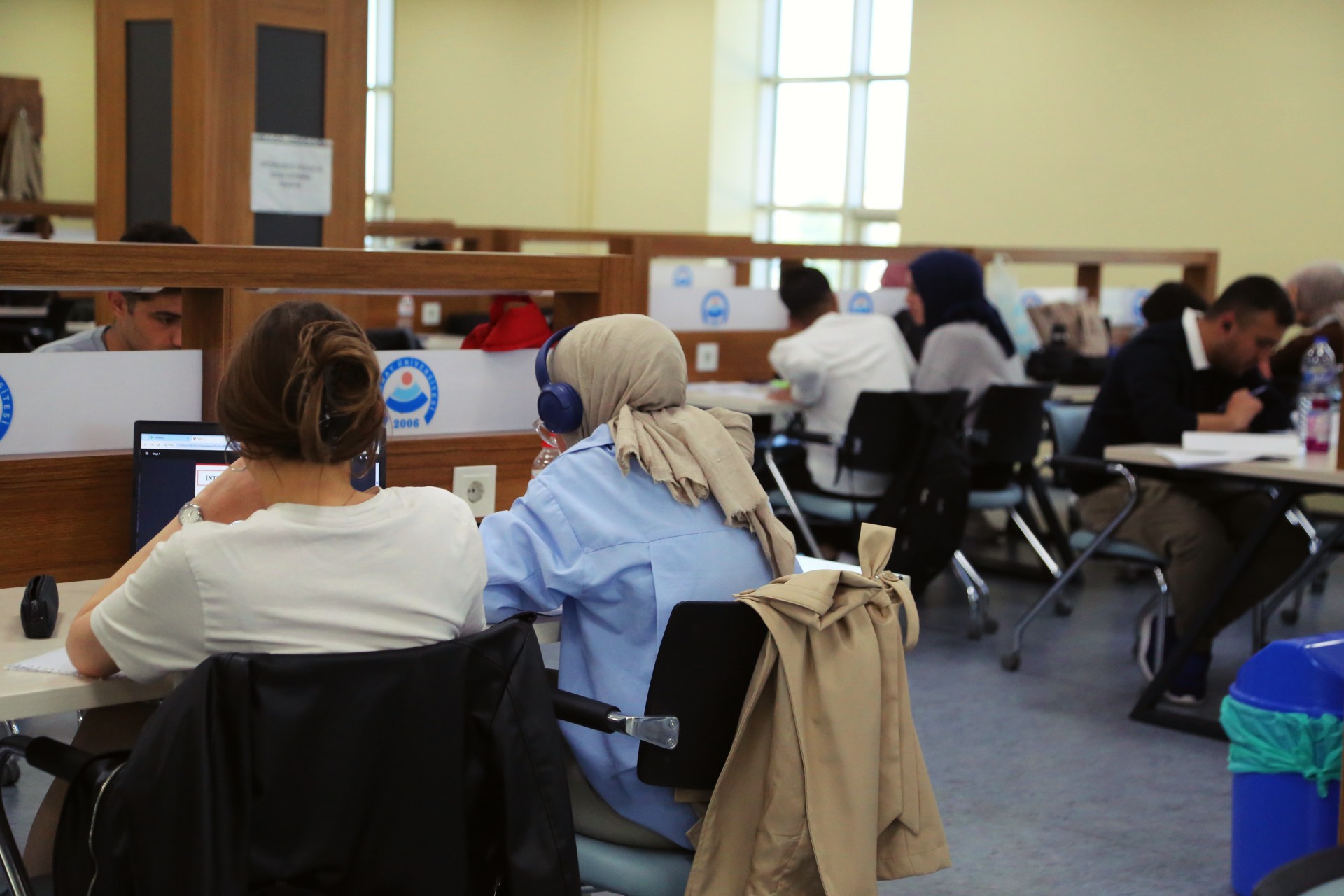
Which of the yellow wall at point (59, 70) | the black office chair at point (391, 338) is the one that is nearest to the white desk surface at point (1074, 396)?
the black office chair at point (391, 338)

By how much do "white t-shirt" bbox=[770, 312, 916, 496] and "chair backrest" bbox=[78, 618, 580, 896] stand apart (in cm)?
292

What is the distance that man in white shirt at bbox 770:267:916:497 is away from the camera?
4305mm

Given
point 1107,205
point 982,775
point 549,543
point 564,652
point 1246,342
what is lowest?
point 982,775

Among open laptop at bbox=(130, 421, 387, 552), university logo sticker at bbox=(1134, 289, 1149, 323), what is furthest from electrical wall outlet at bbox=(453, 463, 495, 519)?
university logo sticker at bbox=(1134, 289, 1149, 323)

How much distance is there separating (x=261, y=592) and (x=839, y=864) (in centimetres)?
70

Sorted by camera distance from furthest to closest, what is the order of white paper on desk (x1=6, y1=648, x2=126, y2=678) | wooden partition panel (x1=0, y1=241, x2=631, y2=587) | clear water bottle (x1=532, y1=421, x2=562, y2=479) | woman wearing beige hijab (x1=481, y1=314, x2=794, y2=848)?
clear water bottle (x1=532, y1=421, x2=562, y2=479) < wooden partition panel (x1=0, y1=241, x2=631, y2=587) < woman wearing beige hijab (x1=481, y1=314, x2=794, y2=848) < white paper on desk (x1=6, y1=648, x2=126, y2=678)

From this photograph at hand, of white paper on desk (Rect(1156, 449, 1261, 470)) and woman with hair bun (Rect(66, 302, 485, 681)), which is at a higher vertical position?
woman with hair bun (Rect(66, 302, 485, 681))

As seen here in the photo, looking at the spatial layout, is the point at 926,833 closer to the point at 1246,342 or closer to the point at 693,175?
the point at 1246,342

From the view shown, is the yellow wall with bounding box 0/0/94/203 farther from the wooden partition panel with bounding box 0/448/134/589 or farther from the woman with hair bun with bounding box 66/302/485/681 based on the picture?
the woman with hair bun with bounding box 66/302/485/681

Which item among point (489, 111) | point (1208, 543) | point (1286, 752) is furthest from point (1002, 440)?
point (489, 111)

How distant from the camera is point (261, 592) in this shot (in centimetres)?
135

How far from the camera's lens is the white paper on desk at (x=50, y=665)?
149 centimetres

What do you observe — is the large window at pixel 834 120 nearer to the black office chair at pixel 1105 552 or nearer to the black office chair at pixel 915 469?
the black office chair at pixel 915 469

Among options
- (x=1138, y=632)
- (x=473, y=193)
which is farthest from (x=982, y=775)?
(x=473, y=193)
